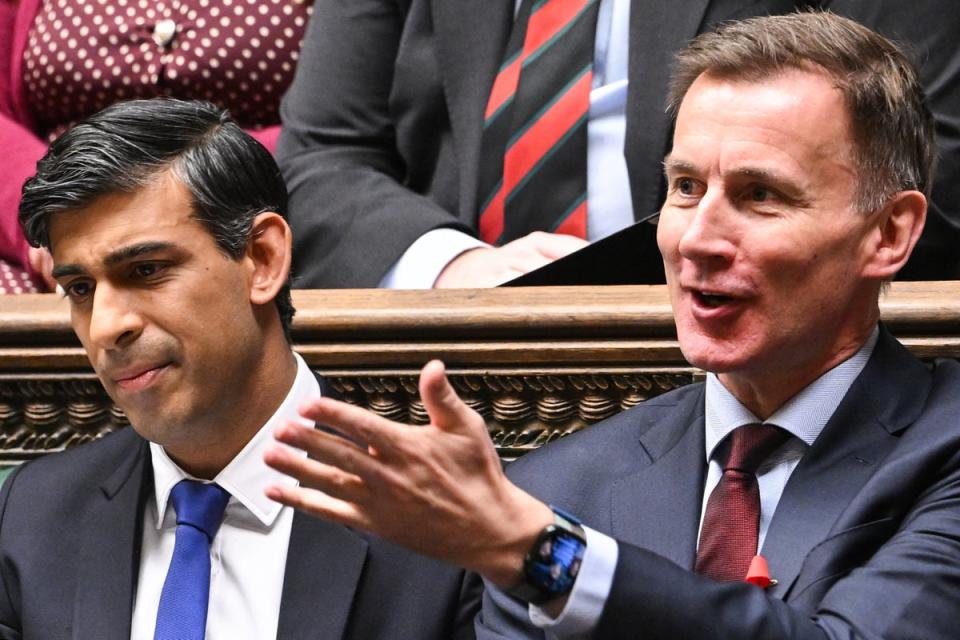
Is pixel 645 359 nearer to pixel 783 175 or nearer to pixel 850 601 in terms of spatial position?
pixel 783 175

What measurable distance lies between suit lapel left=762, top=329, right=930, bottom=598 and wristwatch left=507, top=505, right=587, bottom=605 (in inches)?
8.4

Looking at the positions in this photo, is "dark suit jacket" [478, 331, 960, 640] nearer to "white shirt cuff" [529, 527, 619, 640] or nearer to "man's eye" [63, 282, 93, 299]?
"white shirt cuff" [529, 527, 619, 640]

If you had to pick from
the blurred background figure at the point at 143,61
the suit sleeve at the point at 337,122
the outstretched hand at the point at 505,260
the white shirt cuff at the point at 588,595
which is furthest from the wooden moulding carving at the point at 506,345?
the white shirt cuff at the point at 588,595

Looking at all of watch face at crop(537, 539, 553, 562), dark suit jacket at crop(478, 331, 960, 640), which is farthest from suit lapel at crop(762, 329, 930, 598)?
watch face at crop(537, 539, 553, 562)

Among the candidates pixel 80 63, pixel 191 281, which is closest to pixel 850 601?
pixel 191 281

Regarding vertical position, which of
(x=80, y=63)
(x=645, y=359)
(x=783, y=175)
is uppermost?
(x=783, y=175)

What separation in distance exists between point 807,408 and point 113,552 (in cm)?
57

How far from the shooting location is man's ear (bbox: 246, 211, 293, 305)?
135 centimetres

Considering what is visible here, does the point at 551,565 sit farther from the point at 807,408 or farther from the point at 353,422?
the point at 807,408

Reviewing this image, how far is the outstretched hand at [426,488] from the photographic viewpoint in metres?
0.89

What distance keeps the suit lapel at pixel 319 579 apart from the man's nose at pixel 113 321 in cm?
21

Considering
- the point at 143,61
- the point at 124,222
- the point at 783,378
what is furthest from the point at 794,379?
the point at 143,61

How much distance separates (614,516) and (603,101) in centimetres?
56

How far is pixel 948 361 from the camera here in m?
1.23
